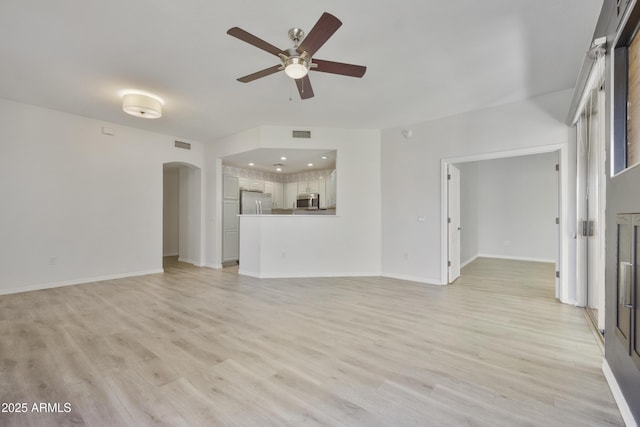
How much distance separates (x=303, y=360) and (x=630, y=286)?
2.06 m

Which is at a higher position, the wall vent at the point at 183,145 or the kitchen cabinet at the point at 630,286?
the wall vent at the point at 183,145

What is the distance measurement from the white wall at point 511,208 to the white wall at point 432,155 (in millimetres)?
2072

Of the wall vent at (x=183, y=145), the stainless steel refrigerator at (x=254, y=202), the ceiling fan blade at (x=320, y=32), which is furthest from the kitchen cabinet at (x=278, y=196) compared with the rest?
the ceiling fan blade at (x=320, y=32)

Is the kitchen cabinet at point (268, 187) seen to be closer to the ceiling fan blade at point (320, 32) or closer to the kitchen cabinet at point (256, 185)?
the kitchen cabinet at point (256, 185)

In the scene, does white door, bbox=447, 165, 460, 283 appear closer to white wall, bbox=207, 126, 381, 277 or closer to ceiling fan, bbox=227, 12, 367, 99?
white wall, bbox=207, 126, 381, 277

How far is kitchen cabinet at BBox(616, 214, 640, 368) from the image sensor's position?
138 cm

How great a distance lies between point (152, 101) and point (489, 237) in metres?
8.31

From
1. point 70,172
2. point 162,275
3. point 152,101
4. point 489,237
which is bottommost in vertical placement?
point 162,275

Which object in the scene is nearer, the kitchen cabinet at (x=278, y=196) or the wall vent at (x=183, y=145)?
the wall vent at (x=183, y=145)

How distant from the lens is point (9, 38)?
99.7 inches

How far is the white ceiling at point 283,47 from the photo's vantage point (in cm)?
218

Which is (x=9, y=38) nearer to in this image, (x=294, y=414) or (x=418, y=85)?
(x=294, y=414)

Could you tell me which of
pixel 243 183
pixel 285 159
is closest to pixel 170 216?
pixel 243 183

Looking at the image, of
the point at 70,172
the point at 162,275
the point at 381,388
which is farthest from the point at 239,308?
the point at 70,172
